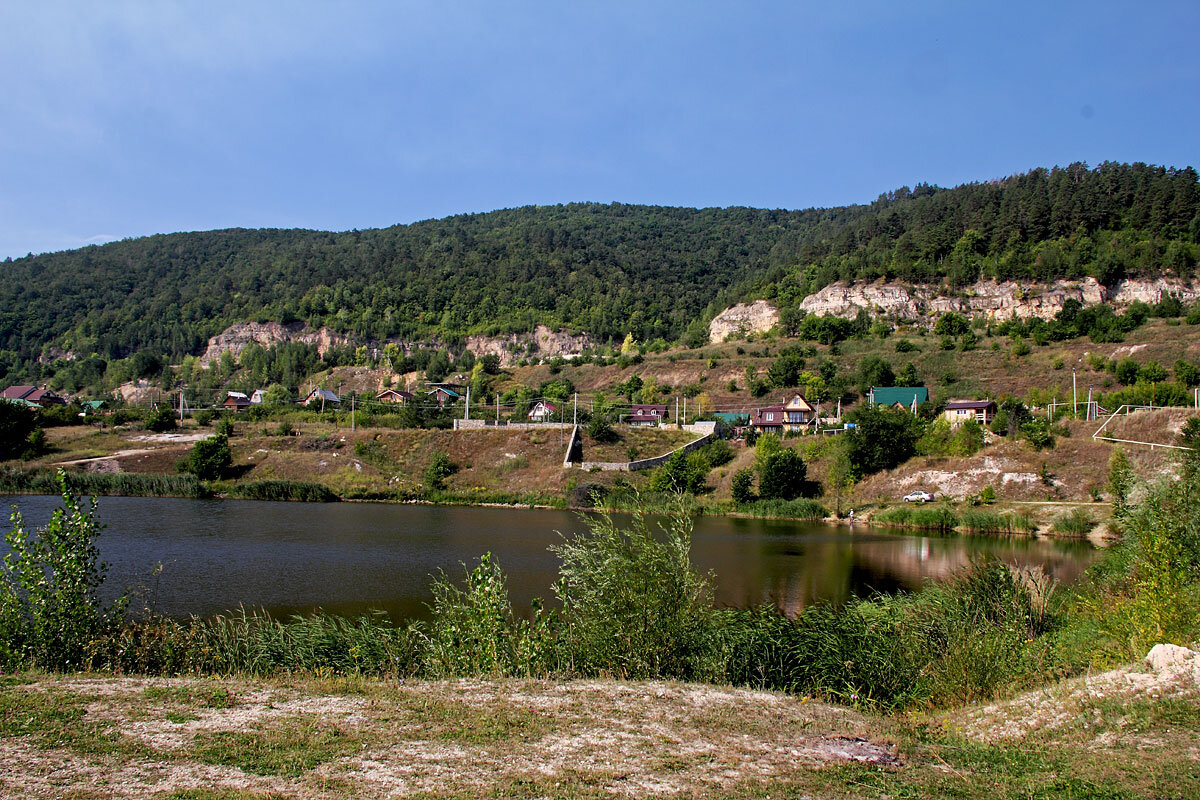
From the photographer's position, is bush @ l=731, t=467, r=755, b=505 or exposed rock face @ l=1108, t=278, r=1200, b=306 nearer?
bush @ l=731, t=467, r=755, b=505

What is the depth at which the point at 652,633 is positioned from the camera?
37.2ft

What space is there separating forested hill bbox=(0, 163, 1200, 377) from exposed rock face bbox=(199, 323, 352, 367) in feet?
7.57

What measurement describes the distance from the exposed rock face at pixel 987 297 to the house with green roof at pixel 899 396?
32.4 m

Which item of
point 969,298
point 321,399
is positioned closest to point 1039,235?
point 969,298

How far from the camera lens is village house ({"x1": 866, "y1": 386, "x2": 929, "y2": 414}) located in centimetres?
6212

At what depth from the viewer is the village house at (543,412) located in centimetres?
7010

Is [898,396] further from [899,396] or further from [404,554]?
[404,554]

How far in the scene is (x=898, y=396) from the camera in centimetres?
6322

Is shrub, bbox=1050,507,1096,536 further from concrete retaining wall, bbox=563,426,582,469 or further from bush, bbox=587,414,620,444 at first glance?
bush, bbox=587,414,620,444

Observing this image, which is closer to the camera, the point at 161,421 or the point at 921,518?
the point at 921,518

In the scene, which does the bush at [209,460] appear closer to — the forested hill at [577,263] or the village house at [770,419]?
the village house at [770,419]

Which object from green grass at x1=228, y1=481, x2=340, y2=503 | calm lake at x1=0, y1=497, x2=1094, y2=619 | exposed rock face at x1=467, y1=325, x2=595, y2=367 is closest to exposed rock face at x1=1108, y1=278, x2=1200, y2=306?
calm lake at x1=0, y1=497, x2=1094, y2=619

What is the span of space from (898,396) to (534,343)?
72.4 metres

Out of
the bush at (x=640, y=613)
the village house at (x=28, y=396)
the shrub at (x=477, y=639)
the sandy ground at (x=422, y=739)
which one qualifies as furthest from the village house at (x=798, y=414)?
the village house at (x=28, y=396)
